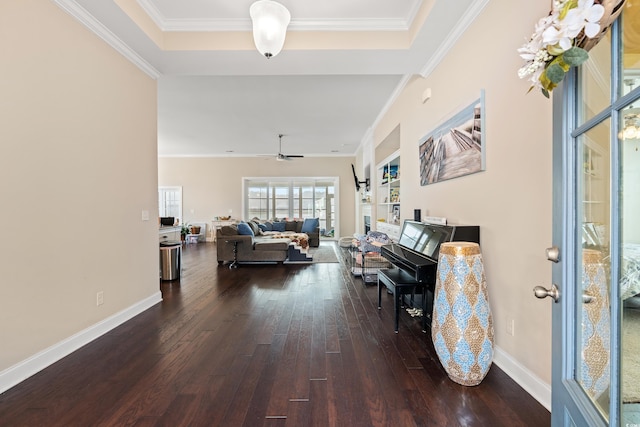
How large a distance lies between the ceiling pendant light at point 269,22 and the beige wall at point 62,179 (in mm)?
1512

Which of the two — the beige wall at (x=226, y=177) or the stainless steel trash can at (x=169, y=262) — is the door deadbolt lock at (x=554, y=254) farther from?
the beige wall at (x=226, y=177)

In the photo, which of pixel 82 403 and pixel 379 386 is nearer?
pixel 82 403

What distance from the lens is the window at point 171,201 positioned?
9.73 meters

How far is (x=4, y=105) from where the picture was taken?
1.81m

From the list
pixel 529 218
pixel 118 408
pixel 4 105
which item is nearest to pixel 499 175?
pixel 529 218

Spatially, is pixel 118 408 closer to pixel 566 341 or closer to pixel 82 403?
pixel 82 403

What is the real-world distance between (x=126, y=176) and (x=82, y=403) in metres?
2.04

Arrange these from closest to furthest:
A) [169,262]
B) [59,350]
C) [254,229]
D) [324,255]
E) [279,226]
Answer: [59,350] < [169,262] < [324,255] < [254,229] < [279,226]

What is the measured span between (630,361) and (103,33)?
3849mm

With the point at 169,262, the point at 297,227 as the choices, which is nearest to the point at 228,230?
the point at 169,262

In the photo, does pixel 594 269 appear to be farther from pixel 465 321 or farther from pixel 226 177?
pixel 226 177

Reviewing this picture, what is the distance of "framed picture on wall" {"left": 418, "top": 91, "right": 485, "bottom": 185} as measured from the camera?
2.19 m

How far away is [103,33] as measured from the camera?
8.32 feet

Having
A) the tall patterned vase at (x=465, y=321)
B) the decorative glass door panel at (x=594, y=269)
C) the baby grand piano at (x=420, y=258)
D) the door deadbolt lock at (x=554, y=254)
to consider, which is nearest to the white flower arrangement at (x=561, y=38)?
the decorative glass door panel at (x=594, y=269)
